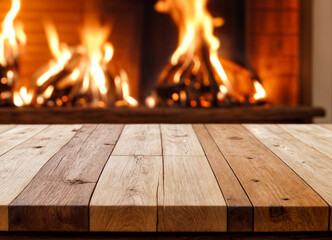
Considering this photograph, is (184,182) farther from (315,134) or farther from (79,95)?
(79,95)

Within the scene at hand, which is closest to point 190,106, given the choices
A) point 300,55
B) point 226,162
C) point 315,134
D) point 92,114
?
point 92,114

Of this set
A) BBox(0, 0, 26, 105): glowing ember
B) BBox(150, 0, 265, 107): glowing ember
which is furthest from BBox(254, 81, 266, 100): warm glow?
BBox(0, 0, 26, 105): glowing ember

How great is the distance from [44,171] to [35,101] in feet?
4.78

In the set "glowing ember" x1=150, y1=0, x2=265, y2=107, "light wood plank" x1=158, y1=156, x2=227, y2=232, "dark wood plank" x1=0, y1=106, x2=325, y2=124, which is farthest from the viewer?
"glowing ember" x1=150, y1=0, x2=265, y2=107

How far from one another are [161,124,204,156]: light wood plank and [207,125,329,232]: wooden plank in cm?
9

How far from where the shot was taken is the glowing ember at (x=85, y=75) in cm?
244

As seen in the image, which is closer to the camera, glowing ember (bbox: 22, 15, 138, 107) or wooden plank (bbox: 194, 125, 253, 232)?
wooden plank (bbox: 194, 125, 253, 232)

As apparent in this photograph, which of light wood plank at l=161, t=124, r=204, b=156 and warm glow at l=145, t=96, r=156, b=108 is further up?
light wood plank at l=161, t=124, r=204, b=156

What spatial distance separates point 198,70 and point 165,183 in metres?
1.59

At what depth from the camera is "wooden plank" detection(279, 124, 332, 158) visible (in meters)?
1.28

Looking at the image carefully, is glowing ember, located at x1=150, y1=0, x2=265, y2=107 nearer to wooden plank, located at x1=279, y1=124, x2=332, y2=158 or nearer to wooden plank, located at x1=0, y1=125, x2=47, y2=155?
wooden plank, located at x1=279, y1=124, x2=332, y2=158

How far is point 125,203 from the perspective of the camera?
2.68ft

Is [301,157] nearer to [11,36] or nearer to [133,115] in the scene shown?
[133,115]

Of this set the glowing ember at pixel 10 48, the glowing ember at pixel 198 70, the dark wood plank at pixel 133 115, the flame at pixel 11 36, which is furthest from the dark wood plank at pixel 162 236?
the flame at pixel 11 36
